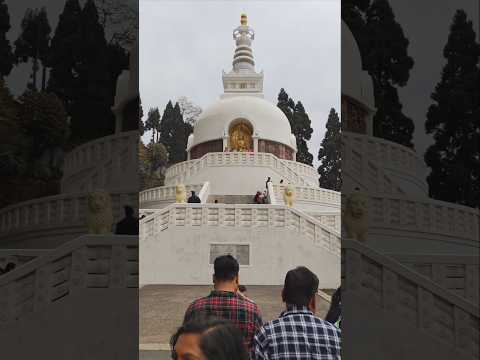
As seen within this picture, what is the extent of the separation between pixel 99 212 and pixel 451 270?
9.43 ft

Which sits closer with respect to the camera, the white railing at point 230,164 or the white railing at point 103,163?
the white railing at point 103,163

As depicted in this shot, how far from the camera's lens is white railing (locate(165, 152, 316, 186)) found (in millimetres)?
20906

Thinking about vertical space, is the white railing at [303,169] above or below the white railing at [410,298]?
above

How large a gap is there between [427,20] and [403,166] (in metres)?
1.23

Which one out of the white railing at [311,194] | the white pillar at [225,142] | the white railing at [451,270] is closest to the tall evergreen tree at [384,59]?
the white railing at [451,270]

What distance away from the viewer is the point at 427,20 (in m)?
4.00

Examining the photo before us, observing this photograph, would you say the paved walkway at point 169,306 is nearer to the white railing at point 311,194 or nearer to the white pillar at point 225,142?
the white railing at point 311,194

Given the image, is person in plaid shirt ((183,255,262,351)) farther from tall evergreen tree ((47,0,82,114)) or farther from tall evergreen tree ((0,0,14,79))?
tall evergreen tree ((0,0,14,79))

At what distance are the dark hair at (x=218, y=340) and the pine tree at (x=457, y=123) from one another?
291cm

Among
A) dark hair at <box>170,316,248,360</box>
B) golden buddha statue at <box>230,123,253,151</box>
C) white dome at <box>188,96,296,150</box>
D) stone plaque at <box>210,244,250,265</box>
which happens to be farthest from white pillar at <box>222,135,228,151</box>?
dark hair at <box>170,316,248,360</box>

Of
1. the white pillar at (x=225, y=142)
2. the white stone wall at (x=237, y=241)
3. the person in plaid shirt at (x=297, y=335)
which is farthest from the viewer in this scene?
the white pillar at (x=225, y=142)

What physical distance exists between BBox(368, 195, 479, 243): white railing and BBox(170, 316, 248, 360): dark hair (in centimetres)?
227

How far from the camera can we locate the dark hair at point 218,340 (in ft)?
5.52

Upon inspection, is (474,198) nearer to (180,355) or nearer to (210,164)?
(180,355)
